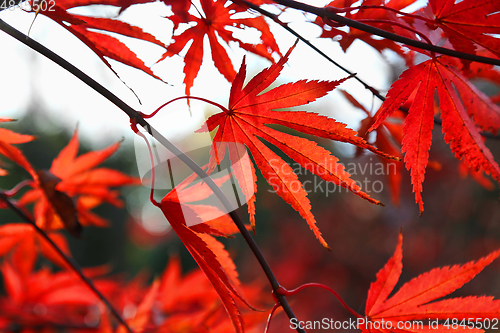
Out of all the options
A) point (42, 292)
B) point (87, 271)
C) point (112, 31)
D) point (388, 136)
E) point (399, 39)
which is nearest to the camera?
point (399, 39)

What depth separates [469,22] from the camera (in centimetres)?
32

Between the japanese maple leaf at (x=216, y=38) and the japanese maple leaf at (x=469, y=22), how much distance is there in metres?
0.23

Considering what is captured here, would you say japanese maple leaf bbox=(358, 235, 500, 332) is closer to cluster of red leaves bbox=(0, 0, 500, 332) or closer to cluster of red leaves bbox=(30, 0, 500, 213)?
cluster of red leaves bbox=(0, 0, 500, 332)

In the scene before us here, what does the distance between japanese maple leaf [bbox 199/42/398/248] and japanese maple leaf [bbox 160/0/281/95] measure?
0.14 metres

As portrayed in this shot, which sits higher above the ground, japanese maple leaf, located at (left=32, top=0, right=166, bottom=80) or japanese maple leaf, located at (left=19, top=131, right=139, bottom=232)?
japanese maple leaf, located at (left=32, top=0, right=166, bottom=80)

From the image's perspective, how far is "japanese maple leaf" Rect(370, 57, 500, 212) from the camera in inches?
13.0

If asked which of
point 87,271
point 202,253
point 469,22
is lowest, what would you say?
point 87,271

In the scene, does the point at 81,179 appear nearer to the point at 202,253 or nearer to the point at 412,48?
the point at 202,253

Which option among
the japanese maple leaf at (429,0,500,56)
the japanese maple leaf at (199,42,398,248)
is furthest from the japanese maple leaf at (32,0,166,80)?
the japanese maple leaf at (429,0,500,56)

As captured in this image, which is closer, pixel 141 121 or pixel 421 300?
pixel 141 121

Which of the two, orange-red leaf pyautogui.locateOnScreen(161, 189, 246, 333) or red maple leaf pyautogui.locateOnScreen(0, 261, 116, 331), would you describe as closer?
orange-red leaf pyautogui.locateOnScreen(161, 189, 246, 333)

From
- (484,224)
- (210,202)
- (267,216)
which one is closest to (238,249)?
(267,216)

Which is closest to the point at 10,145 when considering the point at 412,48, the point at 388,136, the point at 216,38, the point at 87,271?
the point at 216,38

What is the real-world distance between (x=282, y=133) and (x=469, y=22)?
23 centimetres
